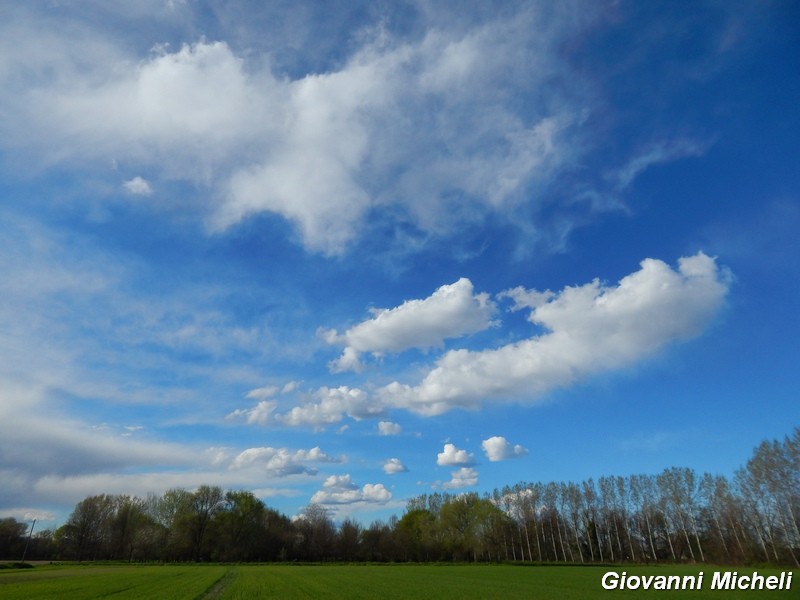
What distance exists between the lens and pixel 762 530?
82625mm

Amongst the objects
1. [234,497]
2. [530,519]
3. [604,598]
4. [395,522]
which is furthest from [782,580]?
[395,522]

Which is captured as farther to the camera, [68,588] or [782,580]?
[782,580]

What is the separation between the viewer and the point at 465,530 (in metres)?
134

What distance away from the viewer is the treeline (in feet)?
300

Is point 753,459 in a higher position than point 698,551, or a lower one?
higher

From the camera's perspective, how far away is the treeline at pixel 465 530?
9131cm

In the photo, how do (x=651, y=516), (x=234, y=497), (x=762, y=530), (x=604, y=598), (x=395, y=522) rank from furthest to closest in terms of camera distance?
(x=395, y=522) → (x=234, y=497) → (x=651, y=516) → (x=762, y=530) → (x=604, y=598)

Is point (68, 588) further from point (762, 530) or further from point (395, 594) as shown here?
point (762, 530)

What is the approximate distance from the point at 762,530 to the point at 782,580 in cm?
4610

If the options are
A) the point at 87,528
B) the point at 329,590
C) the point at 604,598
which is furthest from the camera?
the point at 87,528

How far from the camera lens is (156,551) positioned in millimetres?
113000

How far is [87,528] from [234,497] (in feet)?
115

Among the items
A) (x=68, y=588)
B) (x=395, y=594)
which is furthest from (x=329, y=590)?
(x=68, y=588)

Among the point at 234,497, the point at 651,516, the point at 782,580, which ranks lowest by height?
the point at 782,580
